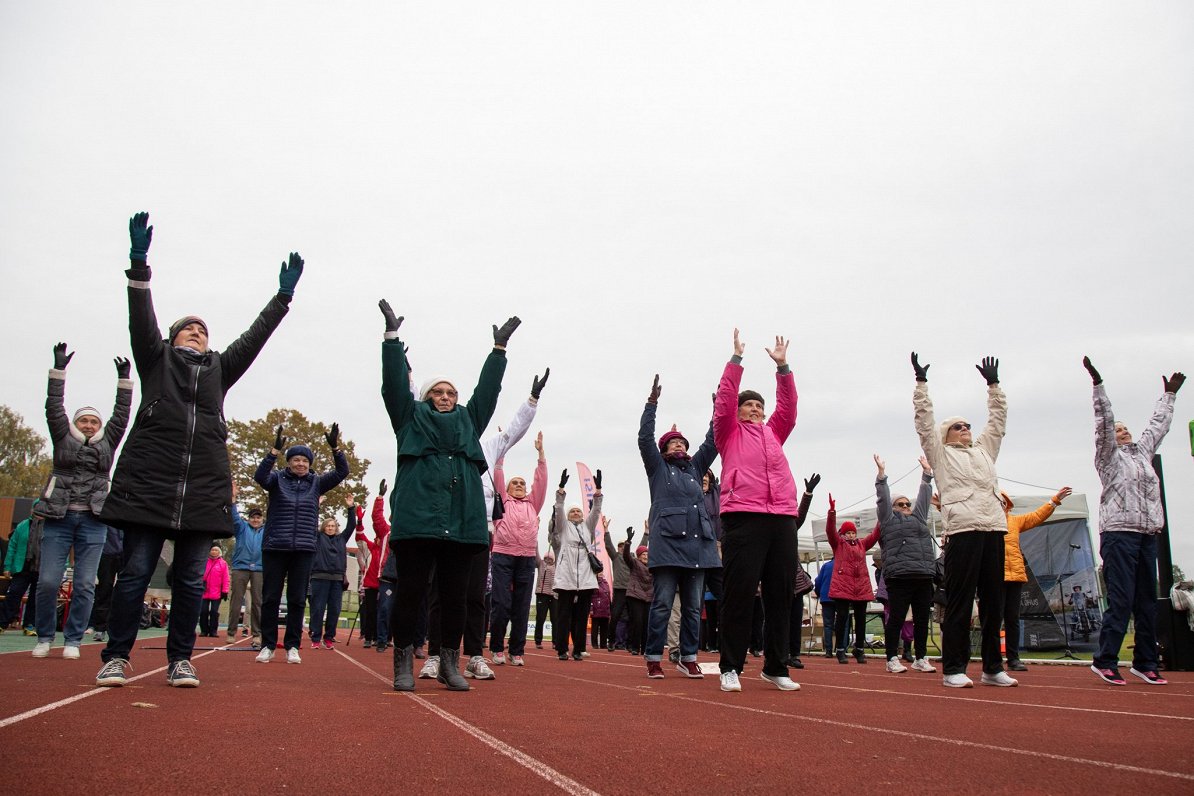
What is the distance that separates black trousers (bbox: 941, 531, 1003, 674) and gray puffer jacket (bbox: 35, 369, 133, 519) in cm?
704

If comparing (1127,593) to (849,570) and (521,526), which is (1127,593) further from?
(521,526)

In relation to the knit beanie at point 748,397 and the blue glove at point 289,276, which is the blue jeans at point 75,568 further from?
the knit beanie at point 748,397

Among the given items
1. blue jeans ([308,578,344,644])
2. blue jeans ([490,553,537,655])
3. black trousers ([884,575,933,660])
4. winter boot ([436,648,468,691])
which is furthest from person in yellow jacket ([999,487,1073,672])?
blue jeans ([308,578,344,644])

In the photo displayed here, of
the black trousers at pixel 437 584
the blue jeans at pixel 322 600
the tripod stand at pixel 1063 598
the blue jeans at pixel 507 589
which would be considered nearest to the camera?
the black trousers at pixel 437 584

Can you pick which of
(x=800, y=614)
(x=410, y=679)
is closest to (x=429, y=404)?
(x=410, y=679)

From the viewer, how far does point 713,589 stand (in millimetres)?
9617

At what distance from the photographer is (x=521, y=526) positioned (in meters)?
9.74

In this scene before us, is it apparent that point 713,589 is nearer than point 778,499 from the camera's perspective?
No

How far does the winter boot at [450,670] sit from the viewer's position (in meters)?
5.84

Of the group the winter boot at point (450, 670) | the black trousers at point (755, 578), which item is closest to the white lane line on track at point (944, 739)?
the black trousers at point (755, 578)

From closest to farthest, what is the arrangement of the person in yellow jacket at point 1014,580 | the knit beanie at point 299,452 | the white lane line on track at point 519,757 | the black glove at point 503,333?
the white lane line on track at point 519,757, the black glove at point 503,333, the knit beanie at point 299,452, the person in yellow jacket at point 1014,580

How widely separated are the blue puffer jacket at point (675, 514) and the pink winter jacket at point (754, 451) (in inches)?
48.7

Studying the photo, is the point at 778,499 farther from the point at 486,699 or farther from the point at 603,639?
the point at 603,639

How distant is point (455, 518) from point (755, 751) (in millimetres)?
2700
